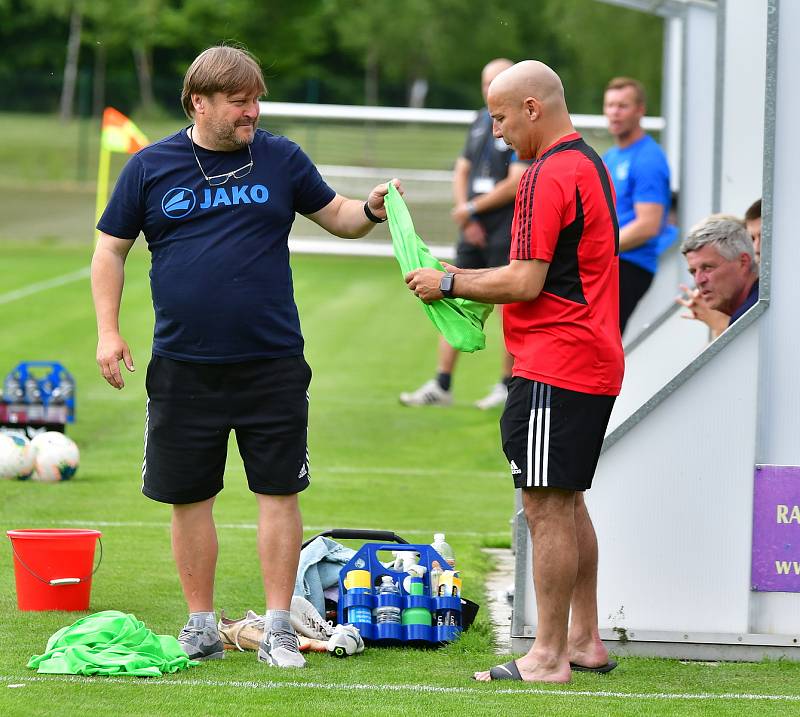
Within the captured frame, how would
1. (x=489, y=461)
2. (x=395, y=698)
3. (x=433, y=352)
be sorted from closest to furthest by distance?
(x=395, y=698) → (x=489, y=461) → (x=433, y=352)

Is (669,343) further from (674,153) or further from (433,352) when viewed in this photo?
(433,352)

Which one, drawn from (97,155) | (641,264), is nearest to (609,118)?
(641,264)

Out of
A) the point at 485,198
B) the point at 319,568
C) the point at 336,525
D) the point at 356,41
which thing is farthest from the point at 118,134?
the point at 356,41

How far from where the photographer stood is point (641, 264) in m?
9.68

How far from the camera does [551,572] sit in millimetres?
4996

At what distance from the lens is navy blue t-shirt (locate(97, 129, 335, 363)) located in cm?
519

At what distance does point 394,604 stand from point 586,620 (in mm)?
769

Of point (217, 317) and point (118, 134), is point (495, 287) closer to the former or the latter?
point (217, 317)

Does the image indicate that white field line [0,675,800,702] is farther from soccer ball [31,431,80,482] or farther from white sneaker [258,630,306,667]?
soccer ball [31,431,80,482]

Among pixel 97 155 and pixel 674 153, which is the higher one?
pixel 97 155

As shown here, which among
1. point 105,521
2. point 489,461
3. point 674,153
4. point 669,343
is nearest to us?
point 105,521

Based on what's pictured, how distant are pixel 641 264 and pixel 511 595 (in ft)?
12.3

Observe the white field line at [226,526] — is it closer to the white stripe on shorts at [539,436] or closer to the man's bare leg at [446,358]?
the white stripe on shorts at [539,436]

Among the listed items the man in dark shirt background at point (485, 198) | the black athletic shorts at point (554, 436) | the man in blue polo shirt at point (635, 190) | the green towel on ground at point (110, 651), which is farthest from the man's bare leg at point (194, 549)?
the man in dark shirt background at point (485, 198)
